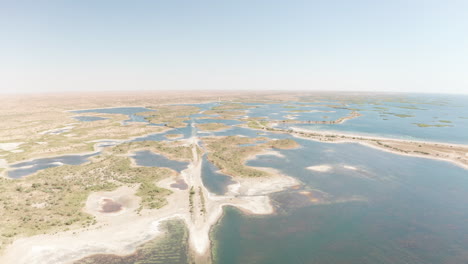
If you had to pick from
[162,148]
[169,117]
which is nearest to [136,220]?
[162,148]

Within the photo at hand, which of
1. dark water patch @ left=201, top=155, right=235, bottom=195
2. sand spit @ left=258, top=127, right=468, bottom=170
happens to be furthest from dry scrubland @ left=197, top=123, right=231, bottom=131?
dark water patch @ left=201, top=155, right=235, bottom=195

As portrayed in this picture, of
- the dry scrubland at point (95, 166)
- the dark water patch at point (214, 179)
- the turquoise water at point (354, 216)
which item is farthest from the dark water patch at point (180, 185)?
the turquoise water at point (354, 216)

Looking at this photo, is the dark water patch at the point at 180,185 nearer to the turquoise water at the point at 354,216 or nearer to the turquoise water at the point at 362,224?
the turquoise water at the point at 354,216

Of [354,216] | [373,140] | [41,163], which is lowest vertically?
[354,216]

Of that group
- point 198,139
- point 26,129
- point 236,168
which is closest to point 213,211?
point 236,168

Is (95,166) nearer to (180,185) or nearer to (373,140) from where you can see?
(180,185)

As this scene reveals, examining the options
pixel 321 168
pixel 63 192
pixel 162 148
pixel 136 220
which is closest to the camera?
pixel 136 220

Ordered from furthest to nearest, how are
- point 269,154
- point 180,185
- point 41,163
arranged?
point 269,154, point 41,163, point 180,185

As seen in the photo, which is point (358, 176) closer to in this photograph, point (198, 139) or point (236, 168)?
point (236, 168)
